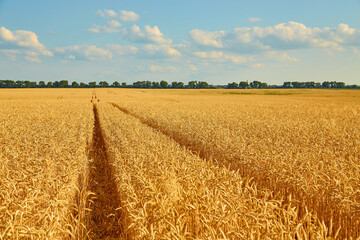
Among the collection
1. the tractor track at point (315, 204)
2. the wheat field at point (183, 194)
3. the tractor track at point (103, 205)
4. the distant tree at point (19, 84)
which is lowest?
the tractor track at point (103, 205)

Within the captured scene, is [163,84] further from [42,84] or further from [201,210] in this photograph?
[201,210]

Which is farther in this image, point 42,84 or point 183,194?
point 42,84

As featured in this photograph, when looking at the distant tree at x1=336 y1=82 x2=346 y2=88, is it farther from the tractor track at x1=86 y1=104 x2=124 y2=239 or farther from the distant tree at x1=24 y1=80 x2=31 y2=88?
the distant tree at x1=24 y1=80 x2=31 y2=88

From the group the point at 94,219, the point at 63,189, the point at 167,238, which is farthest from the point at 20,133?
the point at 167,238

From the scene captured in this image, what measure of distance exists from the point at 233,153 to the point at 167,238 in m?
7.17

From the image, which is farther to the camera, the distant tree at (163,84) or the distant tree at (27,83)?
the distant tree at (163,84)

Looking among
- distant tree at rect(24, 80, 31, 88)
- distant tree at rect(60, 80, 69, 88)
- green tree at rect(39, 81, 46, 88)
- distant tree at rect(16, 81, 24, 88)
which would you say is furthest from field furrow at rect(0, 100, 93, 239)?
green tree at rect(39, 81, 46, 88)

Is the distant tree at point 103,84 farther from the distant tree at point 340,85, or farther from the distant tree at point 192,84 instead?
the distant tree at point 340,85

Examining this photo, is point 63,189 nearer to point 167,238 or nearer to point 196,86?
point 167,238

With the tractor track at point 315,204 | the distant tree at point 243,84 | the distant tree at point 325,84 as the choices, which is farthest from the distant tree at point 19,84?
the tractor track at point 315,204

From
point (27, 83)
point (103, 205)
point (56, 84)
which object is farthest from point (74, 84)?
point (103, 205)

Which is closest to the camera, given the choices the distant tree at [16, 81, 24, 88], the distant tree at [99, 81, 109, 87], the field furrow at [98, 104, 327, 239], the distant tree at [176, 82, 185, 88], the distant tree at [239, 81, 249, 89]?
the field furrow at [98, 104, 327, 239]

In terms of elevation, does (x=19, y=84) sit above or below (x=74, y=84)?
below

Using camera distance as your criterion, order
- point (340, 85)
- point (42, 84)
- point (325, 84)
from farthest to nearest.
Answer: point (42, 84) → point (325, 84) → point (340, 85)
